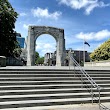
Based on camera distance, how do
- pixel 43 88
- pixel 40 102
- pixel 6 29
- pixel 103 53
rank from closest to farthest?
1. pixel 40 102
2. pixel 43 88
3. pixel 6 29
4. pixel 103 53

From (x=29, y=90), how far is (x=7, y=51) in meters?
19.4

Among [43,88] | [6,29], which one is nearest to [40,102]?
[43,88]

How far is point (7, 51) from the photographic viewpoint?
90.0 ft

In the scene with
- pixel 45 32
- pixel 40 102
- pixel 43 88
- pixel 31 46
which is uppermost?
pixel 45 32

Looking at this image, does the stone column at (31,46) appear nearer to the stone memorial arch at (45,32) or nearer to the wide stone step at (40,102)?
the stone memorial arch at (45,32)

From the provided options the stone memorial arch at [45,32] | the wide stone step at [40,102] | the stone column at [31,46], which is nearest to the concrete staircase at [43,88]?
the wide stone step at [40,102]

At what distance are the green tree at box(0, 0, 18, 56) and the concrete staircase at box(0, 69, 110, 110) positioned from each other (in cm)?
1680

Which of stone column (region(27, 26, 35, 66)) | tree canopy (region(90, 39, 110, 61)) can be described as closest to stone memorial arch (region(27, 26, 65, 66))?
stone column (region(27, 26, 35, 66))

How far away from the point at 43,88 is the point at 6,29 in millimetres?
19013

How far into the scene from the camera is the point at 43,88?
30.4 feet

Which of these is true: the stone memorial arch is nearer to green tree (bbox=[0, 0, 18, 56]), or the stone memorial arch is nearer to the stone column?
the stone column

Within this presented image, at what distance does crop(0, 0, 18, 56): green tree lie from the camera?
26359mm

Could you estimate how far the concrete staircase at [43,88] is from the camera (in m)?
8.09

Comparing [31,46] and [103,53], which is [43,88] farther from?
[31,46]
